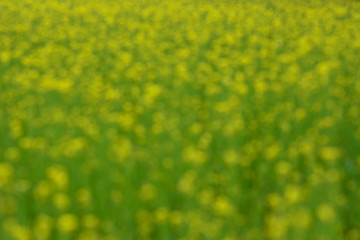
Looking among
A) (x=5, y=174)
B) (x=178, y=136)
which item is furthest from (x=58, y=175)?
(x=178, y=136)

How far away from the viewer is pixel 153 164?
4.62m

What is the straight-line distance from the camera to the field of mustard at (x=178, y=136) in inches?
160

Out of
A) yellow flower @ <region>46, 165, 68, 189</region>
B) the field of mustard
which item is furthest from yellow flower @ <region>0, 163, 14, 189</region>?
yellow flower @ <region>46, 165, 68, 189</region>

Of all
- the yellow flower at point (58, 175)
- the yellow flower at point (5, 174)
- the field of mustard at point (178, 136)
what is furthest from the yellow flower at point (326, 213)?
the yellow flower at point (5, 174)

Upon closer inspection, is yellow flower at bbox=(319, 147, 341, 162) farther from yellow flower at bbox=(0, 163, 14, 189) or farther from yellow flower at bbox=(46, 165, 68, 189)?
yellow flower at bbox=(0, 163, 14, 189)

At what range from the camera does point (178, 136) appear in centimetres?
499

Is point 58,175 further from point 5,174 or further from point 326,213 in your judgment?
point 326,213

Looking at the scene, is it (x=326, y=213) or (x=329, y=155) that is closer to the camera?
(x=326, y=213)

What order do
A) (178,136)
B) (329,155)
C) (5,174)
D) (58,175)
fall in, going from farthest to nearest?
(178,136) → (329,155) → (5,174) → (58,175)

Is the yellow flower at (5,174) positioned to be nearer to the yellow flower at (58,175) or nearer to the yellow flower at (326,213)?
the yellow flower at (58,175)

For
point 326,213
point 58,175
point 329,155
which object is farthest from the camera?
point 329,155

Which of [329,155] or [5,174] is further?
[329,155]

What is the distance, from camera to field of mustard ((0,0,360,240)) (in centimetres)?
405

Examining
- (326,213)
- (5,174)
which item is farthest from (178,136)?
(326,213)
